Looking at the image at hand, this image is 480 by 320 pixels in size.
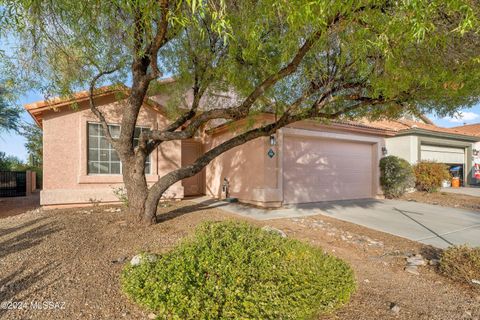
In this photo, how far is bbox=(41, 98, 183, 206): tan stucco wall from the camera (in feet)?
25.6

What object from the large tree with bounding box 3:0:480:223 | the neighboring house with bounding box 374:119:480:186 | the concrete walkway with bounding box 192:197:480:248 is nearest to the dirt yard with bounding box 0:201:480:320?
the concrete walkway with bounding box 192:197:480:248

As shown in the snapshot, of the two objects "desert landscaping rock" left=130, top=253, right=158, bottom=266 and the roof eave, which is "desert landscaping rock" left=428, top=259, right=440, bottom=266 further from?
the roof eave

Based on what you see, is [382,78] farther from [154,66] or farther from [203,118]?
[154,66]

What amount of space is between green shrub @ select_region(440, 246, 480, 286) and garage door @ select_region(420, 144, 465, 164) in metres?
13.2

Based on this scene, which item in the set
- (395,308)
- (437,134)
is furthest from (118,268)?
(437,134)

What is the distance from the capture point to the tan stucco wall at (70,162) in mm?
7789

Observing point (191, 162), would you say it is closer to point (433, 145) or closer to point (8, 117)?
point (8, 117)

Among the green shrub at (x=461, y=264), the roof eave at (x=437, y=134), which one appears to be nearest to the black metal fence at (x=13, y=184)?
the green shrub at (x=461, y=264)

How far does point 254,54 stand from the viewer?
4562mm

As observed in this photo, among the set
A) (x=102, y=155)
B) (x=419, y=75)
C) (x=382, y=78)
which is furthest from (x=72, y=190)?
(x=419, y=75)

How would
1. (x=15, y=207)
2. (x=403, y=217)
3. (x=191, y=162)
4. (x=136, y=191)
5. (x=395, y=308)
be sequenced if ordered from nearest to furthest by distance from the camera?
1. (x=395, y=308)
2. (x=136, y=191)
3. (x=403, y=217)
4. (x=15, y=207)
5. (x=191, y=162)

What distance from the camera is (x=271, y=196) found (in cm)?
839

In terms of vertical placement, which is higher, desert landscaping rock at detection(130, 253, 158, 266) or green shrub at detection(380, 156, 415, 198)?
green shrub at detection(380, 156, 415, 198)

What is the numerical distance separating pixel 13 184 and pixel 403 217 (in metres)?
18.1
